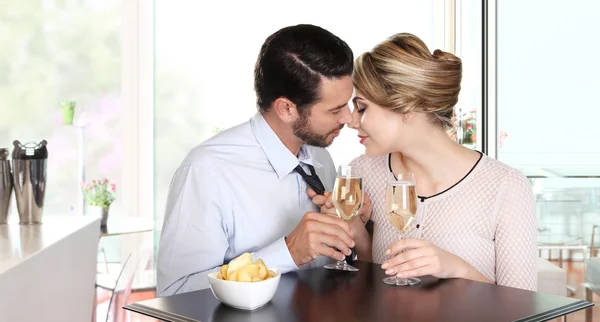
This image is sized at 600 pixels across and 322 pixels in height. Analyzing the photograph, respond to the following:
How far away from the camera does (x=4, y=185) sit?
2.97 m

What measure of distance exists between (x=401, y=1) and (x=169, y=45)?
1.83 meters

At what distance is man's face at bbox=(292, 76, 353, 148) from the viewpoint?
2535 mm

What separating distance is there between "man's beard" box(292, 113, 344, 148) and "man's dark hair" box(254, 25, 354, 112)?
0.13ft

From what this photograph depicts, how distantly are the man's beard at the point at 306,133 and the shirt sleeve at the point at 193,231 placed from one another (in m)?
0.32

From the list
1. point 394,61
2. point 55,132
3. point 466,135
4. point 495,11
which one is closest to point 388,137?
point 394,61

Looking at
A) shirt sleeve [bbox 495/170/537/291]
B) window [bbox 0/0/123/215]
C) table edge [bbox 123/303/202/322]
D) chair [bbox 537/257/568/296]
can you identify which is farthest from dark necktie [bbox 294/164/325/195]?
window [bbox 0/0/123/215]

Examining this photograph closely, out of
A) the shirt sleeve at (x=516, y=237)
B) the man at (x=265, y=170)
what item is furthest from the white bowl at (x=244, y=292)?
the shirt sleeve at (x=516, y=237)

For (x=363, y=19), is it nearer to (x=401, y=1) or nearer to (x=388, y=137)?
(x=401, y=1)

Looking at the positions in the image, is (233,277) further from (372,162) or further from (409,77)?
→ (372,162)

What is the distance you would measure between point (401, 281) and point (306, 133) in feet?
2.52

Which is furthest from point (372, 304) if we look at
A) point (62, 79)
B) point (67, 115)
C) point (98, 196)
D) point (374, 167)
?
point (62, 79)

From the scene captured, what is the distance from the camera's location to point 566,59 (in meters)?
3.38

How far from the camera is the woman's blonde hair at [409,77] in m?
2.28

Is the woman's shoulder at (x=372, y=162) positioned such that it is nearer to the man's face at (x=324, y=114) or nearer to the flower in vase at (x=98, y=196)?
the man's face at (x=324, y=114)
